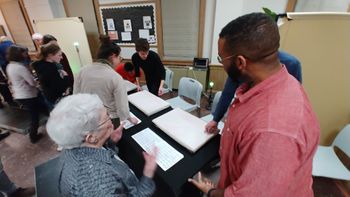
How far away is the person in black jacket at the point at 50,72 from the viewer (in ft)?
6.43

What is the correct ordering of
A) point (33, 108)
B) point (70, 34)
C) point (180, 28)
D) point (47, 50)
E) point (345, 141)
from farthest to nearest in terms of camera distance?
1. point (70, 34)
2. point (180, 28)
3. point (33, 108)
4. point (47, 50)
5. point (345, 141)

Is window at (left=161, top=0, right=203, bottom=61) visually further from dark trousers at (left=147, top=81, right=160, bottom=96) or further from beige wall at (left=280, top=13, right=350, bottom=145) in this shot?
beige wall at (left=280, top=13, right=350, bottom=145)

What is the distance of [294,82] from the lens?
2.00 feet

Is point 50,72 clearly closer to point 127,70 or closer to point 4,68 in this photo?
point 127,70

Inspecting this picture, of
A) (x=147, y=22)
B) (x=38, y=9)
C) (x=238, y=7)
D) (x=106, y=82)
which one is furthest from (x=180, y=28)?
(x=38, y=9)

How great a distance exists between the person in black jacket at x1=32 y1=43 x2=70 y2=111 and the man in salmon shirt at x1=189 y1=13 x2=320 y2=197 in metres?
2.15

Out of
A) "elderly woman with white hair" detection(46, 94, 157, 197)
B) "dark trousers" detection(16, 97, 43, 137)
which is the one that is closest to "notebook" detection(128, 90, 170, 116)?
"elderly woman with white hair" detection(46, 94, 157, 197)

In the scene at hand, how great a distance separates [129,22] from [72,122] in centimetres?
357

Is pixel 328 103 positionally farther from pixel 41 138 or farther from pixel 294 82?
pixel 41 138

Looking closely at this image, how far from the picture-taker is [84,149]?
0.70 m

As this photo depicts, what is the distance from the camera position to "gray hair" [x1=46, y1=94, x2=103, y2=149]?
2.18ft

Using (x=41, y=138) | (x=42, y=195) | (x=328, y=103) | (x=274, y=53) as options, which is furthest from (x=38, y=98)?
(x=328, y=103)

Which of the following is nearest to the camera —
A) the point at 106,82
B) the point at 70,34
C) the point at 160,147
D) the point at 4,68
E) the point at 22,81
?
the point at 160,147

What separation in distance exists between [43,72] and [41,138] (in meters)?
1.19
